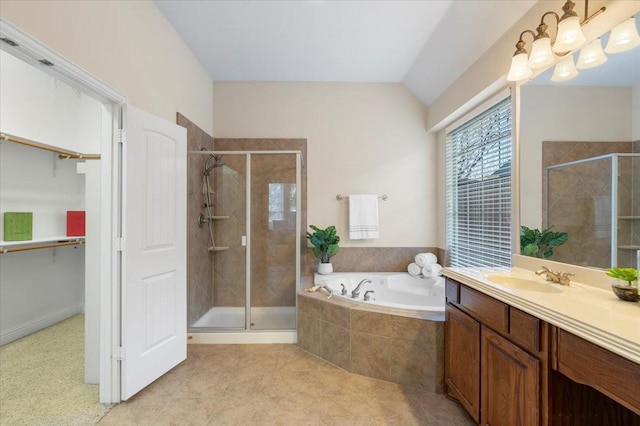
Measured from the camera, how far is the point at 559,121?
1.59 meters

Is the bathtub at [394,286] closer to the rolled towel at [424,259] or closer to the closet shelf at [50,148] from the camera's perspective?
the rolled towel at [424,259]

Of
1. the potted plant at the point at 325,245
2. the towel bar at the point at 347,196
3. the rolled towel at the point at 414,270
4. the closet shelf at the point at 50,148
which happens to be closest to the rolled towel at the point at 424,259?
the rolled towel at the point at 414,270

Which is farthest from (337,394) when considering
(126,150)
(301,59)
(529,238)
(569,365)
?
(301,59)

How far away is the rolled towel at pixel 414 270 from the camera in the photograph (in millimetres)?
3156

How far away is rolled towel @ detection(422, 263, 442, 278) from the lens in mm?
3039

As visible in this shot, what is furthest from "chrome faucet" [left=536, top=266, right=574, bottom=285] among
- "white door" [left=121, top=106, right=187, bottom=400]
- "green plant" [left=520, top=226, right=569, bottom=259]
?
"white door" [left=121, top=106, right=187, bottom=400]

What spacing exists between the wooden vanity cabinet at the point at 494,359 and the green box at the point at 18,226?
3714mm

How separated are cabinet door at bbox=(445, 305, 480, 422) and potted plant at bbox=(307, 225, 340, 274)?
57.5 inches

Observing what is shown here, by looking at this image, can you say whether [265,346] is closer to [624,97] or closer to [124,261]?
[124,261]

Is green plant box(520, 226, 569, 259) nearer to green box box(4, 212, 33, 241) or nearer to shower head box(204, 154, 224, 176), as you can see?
shower head box(204, 154, 224, 176)

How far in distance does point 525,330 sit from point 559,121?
1199mm

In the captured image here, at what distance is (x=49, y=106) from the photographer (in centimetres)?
290

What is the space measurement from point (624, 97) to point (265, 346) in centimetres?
297

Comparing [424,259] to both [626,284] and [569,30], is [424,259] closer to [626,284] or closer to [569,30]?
[626,284]
